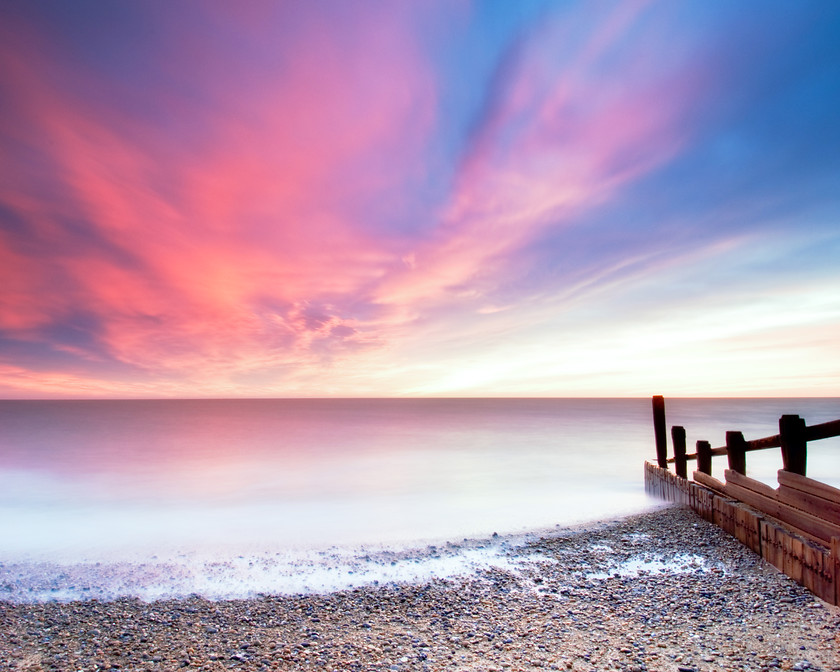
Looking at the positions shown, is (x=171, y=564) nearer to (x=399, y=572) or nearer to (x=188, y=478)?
(x=399, y=572)

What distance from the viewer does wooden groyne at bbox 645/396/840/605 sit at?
5953 mm

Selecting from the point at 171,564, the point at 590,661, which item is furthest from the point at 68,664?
the point at 590,661

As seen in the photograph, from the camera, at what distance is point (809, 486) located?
21.4 ft

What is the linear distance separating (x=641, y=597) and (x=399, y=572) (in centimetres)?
369

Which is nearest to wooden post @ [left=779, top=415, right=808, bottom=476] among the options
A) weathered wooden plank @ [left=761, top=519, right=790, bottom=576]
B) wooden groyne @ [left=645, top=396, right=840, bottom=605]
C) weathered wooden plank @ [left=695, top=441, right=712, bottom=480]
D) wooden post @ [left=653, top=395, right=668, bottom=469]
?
wooden groyne @ [left=645, top=396, right=840, bottom=605]

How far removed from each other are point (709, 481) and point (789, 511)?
3314 mm

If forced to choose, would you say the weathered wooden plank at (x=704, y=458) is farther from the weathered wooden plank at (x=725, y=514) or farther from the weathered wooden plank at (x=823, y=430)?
the weathered wooden plank at (x=823, y=430)

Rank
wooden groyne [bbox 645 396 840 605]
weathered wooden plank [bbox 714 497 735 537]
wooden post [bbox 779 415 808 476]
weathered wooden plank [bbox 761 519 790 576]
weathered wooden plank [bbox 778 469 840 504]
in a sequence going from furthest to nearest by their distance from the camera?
weathered wooden plank [bbox 714 497 735 537] < wooden post [bbox 779 415 808 476] < weathered wooden plank [bbox 761 519 790 576] < weathered wooden plank [bbox 778 469 840 504] < wooden groyne [bbox 645 396 840 605]

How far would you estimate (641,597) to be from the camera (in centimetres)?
638

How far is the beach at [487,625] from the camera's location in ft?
16.3

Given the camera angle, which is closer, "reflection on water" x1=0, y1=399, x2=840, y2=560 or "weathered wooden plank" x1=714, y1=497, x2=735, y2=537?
"weathered wooden plank" x1=714, y1=497, x2=735, y2=537

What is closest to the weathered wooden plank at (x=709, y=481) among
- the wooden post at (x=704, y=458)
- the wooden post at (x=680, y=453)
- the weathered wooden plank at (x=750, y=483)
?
the wooden post at (x=704, y=458)

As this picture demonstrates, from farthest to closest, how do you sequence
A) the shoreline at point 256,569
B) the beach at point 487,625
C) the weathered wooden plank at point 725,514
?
the weathered wooden plank at point 725,514, the shoreline at point 256,569, the beach at point 487,625

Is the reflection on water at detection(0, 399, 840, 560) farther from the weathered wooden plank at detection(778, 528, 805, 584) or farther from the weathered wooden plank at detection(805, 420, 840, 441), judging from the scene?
the weathered wooden plank at detection(805, 420, 840, 441)
